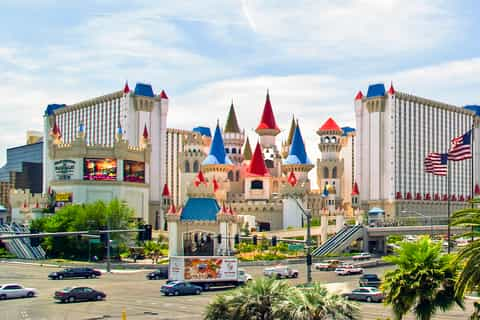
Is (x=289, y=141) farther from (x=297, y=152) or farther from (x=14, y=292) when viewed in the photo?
(x=14, y=292)

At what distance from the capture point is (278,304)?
26.9m

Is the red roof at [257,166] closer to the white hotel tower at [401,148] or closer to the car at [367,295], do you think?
the white hotel tower at [401,148]

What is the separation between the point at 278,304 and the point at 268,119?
428 ft

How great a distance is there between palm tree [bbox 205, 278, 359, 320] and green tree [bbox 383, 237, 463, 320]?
4.33 meters

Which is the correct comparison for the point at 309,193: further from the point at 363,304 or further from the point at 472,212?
the point at 472,212

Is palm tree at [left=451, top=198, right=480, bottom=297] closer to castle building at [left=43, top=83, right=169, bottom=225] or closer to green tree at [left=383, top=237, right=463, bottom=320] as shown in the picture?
green tree at [left=383, top=237, right=463, bottom=320]

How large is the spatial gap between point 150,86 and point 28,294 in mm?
108084

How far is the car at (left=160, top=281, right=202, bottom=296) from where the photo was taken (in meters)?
54.7

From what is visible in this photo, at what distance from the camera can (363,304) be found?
4984cm

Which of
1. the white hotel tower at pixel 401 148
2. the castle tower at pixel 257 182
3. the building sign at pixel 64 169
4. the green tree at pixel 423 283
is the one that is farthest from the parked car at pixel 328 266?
the white hotel tower at pixel 401 148

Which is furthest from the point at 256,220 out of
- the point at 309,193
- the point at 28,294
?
the point at 28,294

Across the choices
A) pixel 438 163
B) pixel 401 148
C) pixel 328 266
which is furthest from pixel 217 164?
pixel 438 163

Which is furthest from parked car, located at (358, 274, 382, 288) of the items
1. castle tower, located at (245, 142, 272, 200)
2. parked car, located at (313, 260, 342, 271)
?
castle tower, located at (245, 142, 272, 200)

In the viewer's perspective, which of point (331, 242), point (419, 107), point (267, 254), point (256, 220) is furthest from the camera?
point (419, 107)
